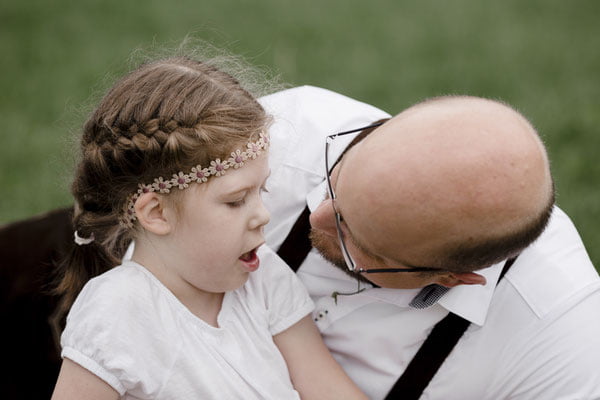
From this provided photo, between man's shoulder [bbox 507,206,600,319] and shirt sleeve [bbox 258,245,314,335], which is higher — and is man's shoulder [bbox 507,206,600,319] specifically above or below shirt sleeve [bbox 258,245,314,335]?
above

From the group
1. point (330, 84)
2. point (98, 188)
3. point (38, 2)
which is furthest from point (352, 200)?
point (38, 2)

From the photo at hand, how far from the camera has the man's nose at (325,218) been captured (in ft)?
7.00

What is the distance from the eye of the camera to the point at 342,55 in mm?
6527

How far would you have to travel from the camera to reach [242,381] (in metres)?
2.11

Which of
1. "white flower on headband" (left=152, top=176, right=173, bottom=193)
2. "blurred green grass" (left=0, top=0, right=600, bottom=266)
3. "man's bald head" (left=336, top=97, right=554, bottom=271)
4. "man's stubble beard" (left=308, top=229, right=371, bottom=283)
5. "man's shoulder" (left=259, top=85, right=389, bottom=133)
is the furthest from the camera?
"blurred green grass" (left=0, top=0, right=600, bottom=266)

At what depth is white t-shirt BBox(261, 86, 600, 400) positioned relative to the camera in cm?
217

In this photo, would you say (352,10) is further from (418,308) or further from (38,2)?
(418,308)

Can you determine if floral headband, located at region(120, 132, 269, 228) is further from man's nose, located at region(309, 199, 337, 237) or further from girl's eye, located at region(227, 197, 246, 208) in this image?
man's nose, located at region(309, 199, 337, 237)

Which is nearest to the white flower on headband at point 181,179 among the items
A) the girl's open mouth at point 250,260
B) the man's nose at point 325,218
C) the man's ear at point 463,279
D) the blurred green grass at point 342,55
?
the girl's open mouth at point 250,260

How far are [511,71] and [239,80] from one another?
4531 millimetres

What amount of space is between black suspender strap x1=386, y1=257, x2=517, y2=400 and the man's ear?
0.18 metres

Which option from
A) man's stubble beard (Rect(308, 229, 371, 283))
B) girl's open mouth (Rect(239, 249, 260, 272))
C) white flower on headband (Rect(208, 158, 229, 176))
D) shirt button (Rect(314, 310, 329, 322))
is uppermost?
white flower on headband (Rect(208, 158, 229, 176))

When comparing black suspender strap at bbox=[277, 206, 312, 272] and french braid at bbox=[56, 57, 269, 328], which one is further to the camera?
black suspender strap at bbox=[277, 206, 312, 272]

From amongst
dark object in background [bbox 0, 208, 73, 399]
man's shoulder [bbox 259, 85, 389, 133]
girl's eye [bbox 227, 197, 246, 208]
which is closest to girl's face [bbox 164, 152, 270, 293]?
girl's eye [bbox 227, 197, 246, 208]
